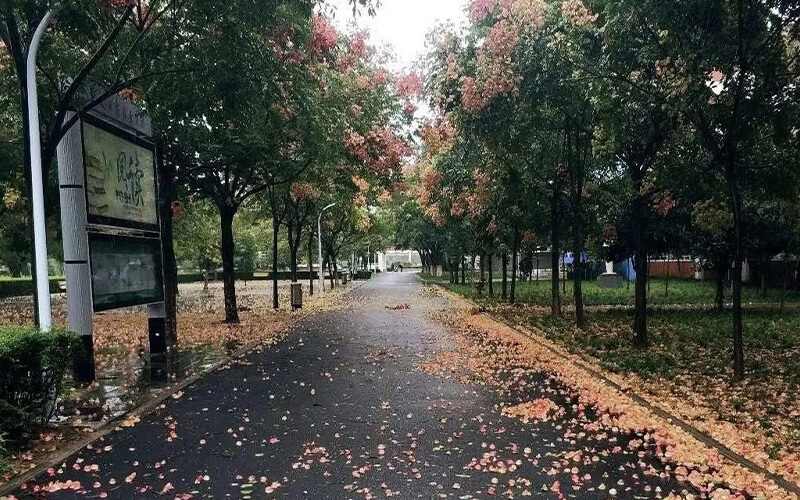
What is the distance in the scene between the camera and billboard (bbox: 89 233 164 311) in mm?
9047

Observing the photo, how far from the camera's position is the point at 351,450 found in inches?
237

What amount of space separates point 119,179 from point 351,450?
613 centimetres

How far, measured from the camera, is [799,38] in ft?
27.6

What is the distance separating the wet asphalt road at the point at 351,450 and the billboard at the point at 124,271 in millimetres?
1820

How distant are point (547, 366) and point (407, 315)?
35.2 ft

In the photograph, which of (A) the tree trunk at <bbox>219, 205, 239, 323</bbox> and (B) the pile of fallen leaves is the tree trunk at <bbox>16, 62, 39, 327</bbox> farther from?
(A) the tree trunk at <bbox>219, 205, 239, 323</bbox>

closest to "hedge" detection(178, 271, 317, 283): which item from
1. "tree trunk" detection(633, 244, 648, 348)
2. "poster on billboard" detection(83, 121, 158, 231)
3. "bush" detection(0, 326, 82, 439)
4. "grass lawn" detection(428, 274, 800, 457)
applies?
"grass lawn" detection(428, 274, 800, 457)

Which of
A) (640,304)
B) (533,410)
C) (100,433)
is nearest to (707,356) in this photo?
(640,304)

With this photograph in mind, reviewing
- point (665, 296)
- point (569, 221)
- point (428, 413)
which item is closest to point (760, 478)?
point (428, 413)

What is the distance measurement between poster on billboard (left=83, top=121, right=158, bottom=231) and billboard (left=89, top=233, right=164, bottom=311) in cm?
28

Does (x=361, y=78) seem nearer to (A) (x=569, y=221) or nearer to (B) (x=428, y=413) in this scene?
(A) (x=569, y=221)

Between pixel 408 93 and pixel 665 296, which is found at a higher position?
pixel 408 93

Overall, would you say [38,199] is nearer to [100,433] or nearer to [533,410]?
[100,433]

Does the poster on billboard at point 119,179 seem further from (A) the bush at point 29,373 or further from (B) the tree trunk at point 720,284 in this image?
(B) the tree trunk at point 720,284
